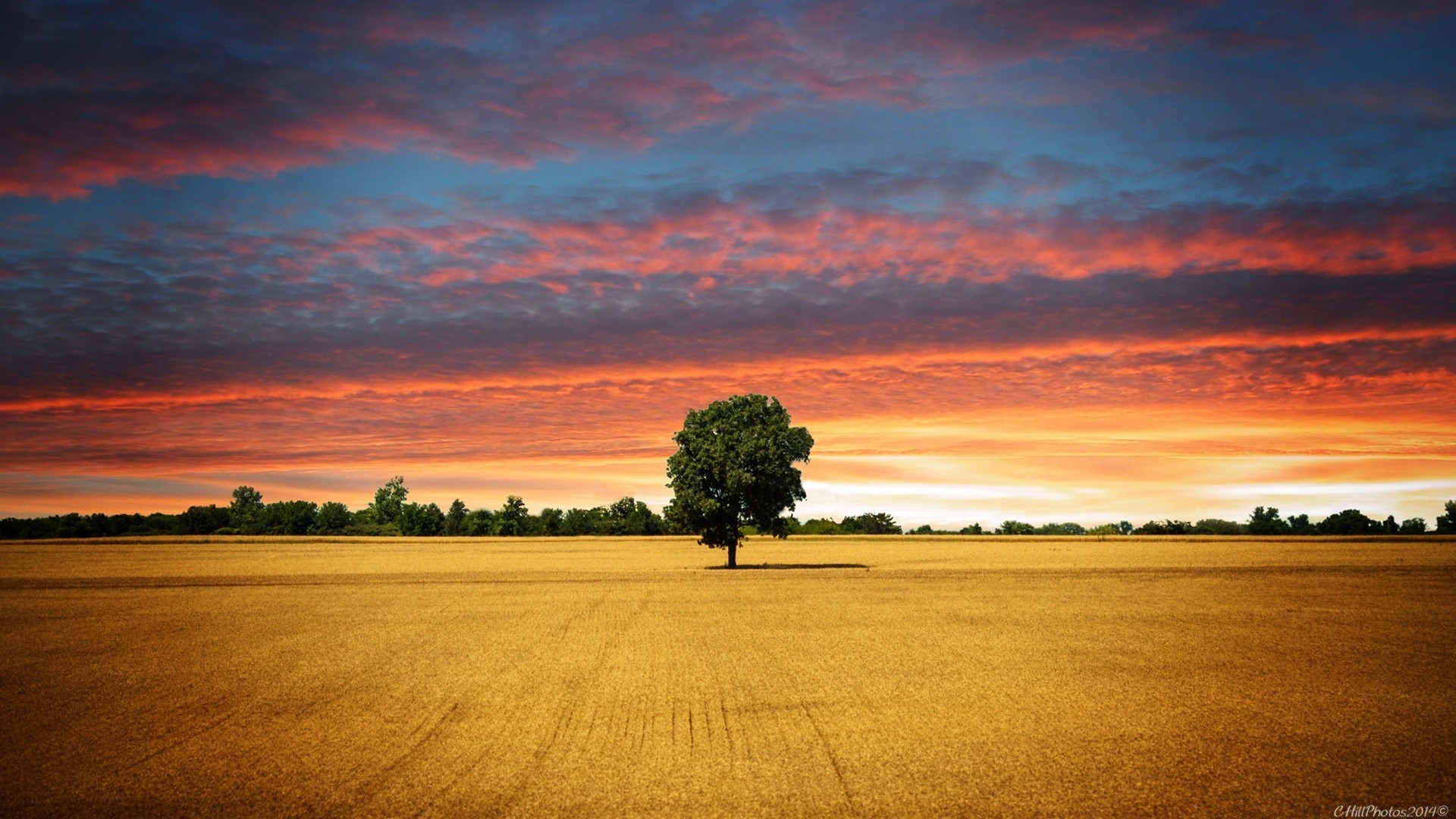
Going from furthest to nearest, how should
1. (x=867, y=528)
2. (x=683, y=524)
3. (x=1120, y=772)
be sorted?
1. (x=867, y=528)
2. (x=683, y=524)
3. (x=1120, y=772)

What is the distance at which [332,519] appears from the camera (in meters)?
180

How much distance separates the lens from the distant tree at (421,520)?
614 ft

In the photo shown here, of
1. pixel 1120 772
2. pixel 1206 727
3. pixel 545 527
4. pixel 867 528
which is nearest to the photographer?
pixel 1120 772

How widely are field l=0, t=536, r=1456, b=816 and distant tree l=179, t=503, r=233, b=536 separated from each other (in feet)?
501

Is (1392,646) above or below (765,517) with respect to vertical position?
below

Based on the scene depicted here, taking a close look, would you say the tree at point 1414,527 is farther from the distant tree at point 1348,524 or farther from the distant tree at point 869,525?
the distant tree at point 869,525

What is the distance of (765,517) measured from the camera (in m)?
57.7

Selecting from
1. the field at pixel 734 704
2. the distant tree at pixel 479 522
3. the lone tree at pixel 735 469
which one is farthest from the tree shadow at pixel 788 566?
the distant tree at pixel 479 522

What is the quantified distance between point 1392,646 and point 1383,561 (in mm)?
46480

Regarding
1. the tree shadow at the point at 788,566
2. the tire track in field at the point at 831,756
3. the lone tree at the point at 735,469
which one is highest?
the lone tree at the point at 735,469

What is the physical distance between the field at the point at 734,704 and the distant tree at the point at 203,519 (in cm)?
15267

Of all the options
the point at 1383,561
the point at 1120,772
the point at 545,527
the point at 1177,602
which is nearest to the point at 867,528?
the point at 545,527

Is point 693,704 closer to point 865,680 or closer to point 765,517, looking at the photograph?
point 865,680

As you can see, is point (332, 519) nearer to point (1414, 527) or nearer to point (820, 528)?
point (820, 528)
